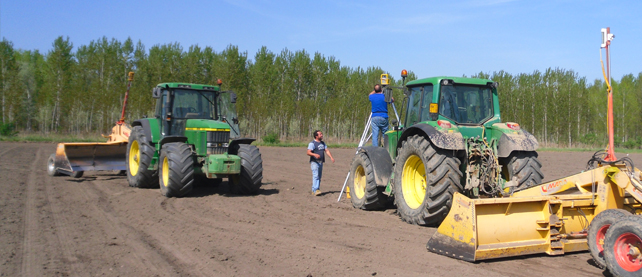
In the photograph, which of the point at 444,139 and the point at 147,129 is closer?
the point at 444,139

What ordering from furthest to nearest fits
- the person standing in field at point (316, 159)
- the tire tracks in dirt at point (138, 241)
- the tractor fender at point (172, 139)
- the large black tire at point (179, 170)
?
the person standing in field at point (316, 159) < the tractor fender at point (172, 139) < the large black tire at point (179, 170) < the tire tracks in dirt at point (138, 241)

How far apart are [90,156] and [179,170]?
4923 millimetres

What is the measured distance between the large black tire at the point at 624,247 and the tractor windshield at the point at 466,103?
10.2 ft

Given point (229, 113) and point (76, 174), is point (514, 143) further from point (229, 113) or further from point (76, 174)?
point (76, 174)

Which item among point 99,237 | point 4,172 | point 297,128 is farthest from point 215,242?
point 297,128

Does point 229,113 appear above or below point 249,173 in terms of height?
above

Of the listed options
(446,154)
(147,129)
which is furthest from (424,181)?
(147,129)

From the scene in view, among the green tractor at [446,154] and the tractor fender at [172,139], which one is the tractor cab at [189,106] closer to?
the tractor fender at [172,139]

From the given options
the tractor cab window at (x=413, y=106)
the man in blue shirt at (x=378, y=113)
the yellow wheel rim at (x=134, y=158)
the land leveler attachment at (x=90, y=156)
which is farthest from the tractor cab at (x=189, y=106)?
the tractor cab window at (x=413, y=106)

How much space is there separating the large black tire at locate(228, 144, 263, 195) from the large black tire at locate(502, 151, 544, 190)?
507cm

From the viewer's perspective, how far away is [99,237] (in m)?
6.23

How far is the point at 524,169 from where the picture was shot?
668 cm

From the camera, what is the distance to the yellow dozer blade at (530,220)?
4.99 metres

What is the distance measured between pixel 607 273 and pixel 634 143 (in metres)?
43.4
